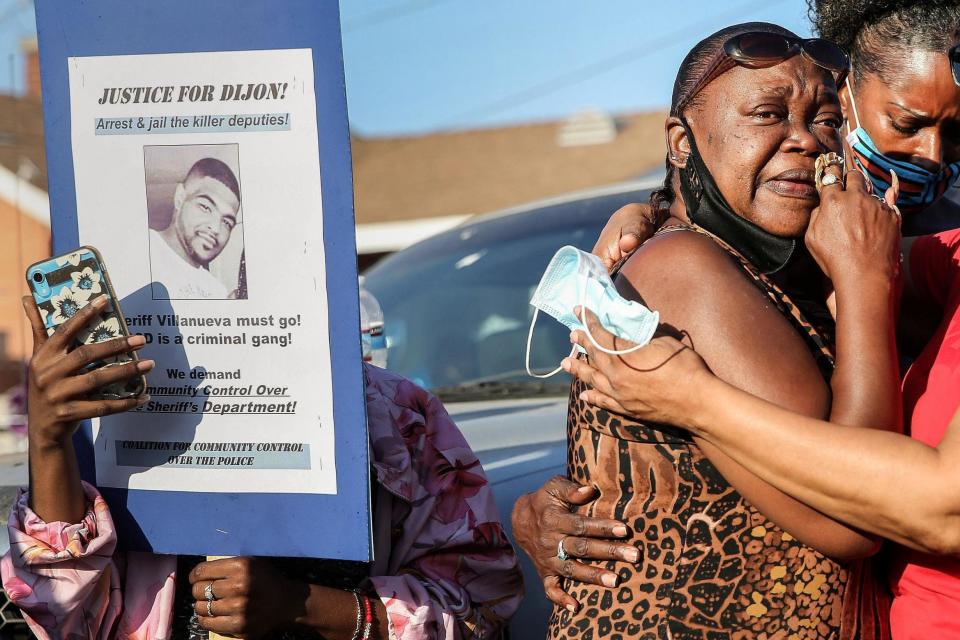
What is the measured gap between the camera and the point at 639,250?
7.15 ft

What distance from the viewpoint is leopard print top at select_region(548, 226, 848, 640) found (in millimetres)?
2057

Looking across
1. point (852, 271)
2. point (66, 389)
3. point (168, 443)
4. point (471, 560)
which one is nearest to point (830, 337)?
point (852, 271)

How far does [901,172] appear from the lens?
2863mm

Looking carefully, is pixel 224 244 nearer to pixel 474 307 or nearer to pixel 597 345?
pixel 597 345

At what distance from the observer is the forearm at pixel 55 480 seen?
222 centimetres

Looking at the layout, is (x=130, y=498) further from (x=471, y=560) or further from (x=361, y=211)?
(x=361, y=211)

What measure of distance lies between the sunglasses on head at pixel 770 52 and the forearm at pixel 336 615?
50.1 inches

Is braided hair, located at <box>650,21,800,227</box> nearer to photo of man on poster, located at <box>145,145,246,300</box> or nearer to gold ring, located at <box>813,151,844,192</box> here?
gold ring, located at <box>813,151,844,192</box>

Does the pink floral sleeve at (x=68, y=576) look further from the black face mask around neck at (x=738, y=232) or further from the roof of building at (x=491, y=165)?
the roof of building at (x=491, y=165)

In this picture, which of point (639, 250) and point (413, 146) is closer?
point (639, 250)

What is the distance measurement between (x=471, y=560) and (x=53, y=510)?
0.86m

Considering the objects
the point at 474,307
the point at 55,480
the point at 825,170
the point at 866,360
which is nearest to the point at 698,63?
the point at 825,170

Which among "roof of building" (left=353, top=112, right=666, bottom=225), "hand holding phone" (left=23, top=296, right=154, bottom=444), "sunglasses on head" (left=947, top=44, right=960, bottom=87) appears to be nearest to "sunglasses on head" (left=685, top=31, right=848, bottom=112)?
"sunglasses on head" (left=947, top=44, right=960, bottom=87)

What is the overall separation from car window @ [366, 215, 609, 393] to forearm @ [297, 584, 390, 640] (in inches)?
79.7
